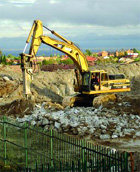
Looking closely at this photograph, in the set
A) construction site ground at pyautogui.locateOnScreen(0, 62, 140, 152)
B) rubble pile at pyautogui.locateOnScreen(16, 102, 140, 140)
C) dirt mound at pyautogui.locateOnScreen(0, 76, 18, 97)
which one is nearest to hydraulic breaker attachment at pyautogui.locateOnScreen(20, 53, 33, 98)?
construction site ground at pyautogui.locateOnScreen(0, 62, 140, 152)

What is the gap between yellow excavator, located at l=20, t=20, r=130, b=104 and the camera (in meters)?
22.8

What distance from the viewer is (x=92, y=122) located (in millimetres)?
18453

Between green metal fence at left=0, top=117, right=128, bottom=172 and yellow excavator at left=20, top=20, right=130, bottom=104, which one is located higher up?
yellow excavator at left=20, top=20, right=130, bottom=104

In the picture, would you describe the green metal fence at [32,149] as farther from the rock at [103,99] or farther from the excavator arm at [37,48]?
the rock at [103,99]

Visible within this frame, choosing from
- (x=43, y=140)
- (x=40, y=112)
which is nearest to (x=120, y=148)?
(x=43, y=140)

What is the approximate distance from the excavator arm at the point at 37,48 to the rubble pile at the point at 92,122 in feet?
8.95

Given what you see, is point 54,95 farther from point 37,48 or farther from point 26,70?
Result: point 26,70

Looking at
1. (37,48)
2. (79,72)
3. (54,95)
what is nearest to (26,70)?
(37,48)

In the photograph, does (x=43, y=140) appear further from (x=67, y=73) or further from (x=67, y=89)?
(x=67, y=73)

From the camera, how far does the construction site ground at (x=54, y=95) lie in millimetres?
17219

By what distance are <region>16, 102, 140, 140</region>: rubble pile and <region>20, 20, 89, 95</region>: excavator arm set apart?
8.95ft

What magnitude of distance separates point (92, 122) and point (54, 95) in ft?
40.5

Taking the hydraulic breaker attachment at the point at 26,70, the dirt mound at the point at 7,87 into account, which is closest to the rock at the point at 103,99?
the hydraulic breaker attachment at the point at 26,70

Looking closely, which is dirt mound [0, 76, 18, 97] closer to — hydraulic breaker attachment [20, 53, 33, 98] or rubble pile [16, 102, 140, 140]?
hydraulic breaker attachment [20, 53, 33, 98]
